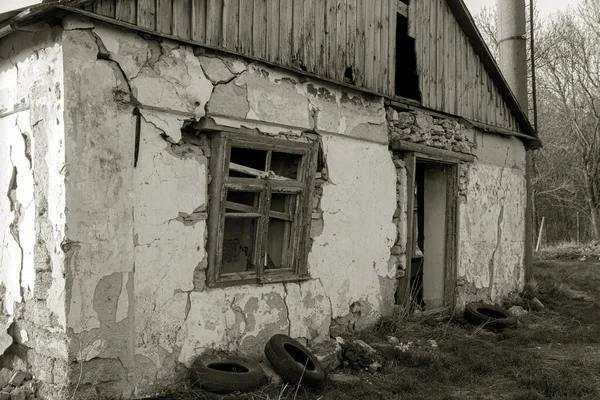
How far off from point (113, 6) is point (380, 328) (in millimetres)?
4621

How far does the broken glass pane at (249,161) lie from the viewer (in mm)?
5672

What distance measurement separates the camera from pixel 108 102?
4.52 meters

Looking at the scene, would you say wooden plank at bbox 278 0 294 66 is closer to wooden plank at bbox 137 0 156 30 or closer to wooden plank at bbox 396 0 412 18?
wooden plank at bbox 137 0 156 30

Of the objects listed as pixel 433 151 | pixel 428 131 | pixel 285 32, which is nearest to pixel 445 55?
pixel 428 131

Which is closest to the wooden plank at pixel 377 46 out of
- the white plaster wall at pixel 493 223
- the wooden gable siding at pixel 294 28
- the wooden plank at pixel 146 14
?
the wooden gable siding at pixel 294 28

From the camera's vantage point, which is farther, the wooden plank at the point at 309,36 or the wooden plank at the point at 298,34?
the wooden plank at the point at 309,36

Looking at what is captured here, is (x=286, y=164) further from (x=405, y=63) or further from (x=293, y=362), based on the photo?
(x=405, y=63)

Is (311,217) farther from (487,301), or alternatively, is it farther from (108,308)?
(487,301)

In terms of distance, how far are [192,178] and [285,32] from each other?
1.96m

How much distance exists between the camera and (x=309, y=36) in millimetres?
6332

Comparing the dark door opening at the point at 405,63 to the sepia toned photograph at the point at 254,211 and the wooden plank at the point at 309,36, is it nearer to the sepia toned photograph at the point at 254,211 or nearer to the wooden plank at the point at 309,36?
the sepia toned photograph at the point at 254,211

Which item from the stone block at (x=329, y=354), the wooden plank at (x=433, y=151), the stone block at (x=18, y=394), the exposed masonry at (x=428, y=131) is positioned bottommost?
the stone block at (x=18, y=394)

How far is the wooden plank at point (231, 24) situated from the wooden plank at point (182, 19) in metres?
0.40

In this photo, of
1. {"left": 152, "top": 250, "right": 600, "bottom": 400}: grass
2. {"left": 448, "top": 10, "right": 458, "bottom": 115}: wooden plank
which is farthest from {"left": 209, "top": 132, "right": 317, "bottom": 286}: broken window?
{"left": 448, "top": 10, "right": 458, "bottom": 115}: wooden plank
